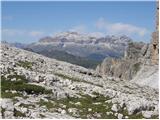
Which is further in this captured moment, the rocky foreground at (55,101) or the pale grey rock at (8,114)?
the rocky foreground at (55,101)

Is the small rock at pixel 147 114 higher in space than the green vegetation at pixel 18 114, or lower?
lower

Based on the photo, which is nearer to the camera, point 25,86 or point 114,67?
point 25,86

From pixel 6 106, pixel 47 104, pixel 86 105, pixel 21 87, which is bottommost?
pixel 86 105

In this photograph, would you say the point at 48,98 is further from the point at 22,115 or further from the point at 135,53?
the point at 135,53

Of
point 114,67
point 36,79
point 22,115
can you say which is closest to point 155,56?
point 36,79

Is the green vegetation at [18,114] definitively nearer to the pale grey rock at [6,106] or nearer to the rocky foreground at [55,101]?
the rocky foreground at [55,101]

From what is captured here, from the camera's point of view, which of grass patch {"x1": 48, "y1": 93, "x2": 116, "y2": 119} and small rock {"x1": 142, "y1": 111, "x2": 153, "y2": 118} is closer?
grass patch {"x1": 48, "y1": 93, "x2": 116, "y2": 119}

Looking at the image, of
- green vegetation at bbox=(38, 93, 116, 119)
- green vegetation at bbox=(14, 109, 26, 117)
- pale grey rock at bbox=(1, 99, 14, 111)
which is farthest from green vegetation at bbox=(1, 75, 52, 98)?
green vegetation at bbox=(14, 109, 26, 117)

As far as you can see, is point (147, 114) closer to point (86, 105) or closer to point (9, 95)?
point (86, 105)

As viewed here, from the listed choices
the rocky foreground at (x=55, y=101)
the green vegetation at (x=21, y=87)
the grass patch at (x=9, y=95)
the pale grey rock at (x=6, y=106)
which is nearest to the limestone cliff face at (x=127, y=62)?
the rocky foreground at (x=55, y=101)

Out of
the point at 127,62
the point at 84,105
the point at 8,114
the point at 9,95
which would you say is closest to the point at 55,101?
the point at 84,105

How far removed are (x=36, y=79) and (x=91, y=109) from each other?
27.0ft

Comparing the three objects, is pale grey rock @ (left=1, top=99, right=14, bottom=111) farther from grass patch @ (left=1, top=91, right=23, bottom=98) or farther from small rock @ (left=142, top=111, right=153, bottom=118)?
small rock @ (left=142, top=111, right=153, bottom=118)

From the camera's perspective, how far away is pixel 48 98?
1131 inches
